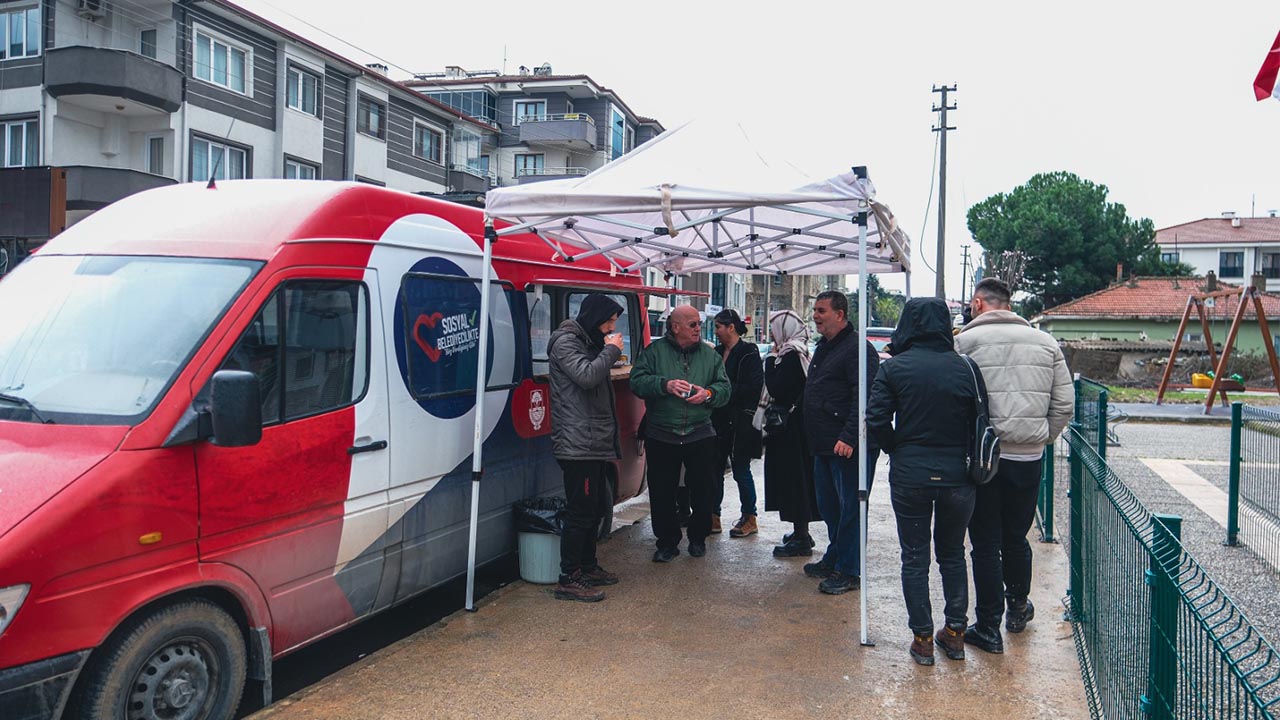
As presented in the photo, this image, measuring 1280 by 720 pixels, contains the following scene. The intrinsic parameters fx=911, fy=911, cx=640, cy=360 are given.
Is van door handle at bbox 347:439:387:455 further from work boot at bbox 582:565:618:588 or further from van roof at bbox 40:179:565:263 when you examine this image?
work boot at bbox 582:565:618:588

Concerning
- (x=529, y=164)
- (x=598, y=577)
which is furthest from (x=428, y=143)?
(x=598, y=577)

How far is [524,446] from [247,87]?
21.4 metres

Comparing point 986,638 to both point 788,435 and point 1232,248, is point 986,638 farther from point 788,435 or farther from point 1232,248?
point 1232,248

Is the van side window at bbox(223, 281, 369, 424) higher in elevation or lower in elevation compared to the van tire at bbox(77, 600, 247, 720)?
higher

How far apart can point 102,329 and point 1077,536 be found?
5179mm

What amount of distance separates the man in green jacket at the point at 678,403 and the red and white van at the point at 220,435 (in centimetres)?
141

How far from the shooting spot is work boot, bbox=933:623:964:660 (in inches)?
193

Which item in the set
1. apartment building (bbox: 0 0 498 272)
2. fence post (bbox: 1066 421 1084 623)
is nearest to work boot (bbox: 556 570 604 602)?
fence post (bbox: 1066 421 1084 623)

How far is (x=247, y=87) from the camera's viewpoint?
2389 cm

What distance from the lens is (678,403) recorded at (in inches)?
253

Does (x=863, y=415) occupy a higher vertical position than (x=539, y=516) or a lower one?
higher

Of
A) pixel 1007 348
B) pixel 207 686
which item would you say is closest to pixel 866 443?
pixel 1007 348

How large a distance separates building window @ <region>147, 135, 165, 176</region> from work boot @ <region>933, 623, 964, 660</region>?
2234cm

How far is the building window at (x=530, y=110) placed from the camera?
4572 cm
